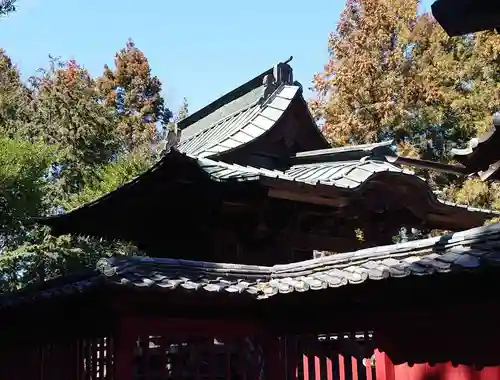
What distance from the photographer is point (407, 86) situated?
2256 cm

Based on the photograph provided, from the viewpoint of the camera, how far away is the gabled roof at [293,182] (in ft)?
27.2

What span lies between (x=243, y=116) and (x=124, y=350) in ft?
19.4

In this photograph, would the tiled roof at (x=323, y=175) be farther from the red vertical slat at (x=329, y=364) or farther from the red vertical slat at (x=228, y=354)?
the red vertical slat at (x=329, y=364)

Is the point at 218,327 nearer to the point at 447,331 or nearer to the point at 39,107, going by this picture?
the point at 447,331

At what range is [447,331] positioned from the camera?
646cm

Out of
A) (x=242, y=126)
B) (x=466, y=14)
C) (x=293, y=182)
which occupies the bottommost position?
(x=466, y=14)

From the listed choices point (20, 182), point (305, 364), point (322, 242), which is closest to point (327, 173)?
point (322, 242)

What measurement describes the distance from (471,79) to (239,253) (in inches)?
603

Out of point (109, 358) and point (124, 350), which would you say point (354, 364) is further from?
point (109, 358)

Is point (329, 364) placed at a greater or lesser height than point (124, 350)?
lesser

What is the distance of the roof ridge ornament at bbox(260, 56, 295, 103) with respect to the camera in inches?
467

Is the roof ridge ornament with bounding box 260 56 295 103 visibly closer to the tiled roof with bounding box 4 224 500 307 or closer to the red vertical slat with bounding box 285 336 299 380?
the tiled roof with bounding box 4 224 500 307

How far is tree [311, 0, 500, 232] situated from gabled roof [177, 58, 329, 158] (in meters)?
9.89

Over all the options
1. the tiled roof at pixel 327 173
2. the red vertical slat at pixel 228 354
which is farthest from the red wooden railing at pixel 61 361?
the tiled roof at pixel 327 173
